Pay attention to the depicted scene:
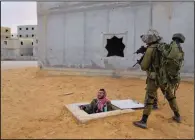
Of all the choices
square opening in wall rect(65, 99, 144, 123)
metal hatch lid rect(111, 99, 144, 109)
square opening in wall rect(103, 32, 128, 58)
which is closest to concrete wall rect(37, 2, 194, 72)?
square opening in wall rect(103, 32, 128, 58)

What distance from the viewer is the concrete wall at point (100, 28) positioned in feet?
29.8

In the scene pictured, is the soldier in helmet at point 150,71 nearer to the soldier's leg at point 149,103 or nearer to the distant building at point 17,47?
the soldier's leg at point 149,103

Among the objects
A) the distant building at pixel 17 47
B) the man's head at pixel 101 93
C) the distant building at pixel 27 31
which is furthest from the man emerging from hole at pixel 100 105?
the distant building at pixel 27 31

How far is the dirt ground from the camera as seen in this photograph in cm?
446

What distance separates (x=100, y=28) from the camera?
1035 centimetres

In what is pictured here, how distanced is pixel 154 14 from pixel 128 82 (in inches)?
101

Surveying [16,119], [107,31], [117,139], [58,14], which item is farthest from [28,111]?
[58,14]

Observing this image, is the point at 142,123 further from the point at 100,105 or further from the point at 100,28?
the point at 100,28

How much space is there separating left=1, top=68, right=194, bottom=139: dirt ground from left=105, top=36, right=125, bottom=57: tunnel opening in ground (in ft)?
3.67

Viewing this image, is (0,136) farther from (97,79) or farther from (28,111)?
(97,79)

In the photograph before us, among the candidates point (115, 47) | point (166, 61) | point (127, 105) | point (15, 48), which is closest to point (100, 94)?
point (127, 105)

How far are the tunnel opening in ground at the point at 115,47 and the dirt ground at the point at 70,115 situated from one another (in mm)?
1118

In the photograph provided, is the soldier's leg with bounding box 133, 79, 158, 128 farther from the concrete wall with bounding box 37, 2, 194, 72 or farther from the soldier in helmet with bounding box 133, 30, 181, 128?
the concrete wall with bounding box 37, 2, 194, 72

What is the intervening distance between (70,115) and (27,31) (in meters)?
44.2
